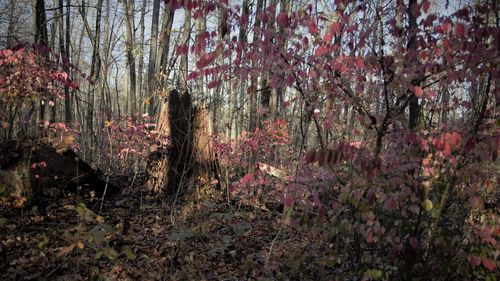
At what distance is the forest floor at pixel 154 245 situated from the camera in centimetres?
389

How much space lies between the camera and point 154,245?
483 centimetres

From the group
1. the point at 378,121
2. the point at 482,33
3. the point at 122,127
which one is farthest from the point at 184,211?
the point at 482,33

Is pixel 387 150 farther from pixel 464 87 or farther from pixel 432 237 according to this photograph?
pixel 464 87

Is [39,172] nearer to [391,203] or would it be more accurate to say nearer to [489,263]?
[391,203]

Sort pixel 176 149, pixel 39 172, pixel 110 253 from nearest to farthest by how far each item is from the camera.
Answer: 1. pixel 110 253
2. pixel 39 172
3. pixel 176 149

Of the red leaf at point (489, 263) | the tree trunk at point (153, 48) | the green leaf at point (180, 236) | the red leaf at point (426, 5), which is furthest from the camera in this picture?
the tree trunk at point (153, 48)

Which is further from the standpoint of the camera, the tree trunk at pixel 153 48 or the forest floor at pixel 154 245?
the tree trunk at pixel 153 48

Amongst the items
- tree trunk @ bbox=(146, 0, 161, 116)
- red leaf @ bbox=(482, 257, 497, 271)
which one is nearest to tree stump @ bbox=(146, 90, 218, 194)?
red leaf @ bbox=(482, 257, 497, 271)

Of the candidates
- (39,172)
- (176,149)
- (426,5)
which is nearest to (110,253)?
(39,172)

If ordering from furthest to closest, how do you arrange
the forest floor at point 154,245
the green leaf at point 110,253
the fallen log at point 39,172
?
the fallen log at point 39,172 < the forest floor at point 154,245 < the green leaf at point 110,253

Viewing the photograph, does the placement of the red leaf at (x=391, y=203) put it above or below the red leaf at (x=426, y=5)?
below

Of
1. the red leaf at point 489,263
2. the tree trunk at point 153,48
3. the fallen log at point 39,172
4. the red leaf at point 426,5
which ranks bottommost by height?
the red leaf at point 489,263

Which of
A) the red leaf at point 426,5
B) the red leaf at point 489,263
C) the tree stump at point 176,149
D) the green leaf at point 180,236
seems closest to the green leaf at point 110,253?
the green leaf at point 180,236

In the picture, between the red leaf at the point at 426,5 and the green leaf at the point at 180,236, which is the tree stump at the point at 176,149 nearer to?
the green leaf at the point at 180,236
